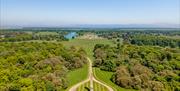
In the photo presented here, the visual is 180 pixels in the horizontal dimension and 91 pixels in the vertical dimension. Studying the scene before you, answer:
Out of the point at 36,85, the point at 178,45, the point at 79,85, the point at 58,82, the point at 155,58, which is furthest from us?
the point at 178,45

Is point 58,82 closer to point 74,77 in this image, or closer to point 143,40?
point 74,77

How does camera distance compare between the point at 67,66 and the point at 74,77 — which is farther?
the point at 67,66

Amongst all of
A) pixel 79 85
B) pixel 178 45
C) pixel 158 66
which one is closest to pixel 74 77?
pixel 79 85

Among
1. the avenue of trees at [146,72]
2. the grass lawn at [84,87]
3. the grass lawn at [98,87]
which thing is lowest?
the grass lawn at [98,87]

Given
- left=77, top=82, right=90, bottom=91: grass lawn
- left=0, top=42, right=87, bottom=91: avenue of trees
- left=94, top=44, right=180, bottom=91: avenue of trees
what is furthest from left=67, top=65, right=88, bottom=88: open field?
left=94, top=44, right=180, bottom=91: avenue of trees

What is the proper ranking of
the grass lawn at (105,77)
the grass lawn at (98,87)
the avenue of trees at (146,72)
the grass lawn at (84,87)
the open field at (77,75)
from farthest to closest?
1. the open field at (77,75)
2. the grass lawn at (105,77)
3. the avenue of trees at (146,72)
4. the grass lawn at (98,87)
5. the grass lawn at (84,87)

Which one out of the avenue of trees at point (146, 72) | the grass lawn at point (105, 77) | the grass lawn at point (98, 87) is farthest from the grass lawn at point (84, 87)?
the avenue of trees at point (146, 72)

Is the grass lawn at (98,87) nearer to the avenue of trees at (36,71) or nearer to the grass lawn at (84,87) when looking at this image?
the grass lawn at (84,87)

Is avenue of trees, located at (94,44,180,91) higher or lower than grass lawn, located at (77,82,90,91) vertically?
higher


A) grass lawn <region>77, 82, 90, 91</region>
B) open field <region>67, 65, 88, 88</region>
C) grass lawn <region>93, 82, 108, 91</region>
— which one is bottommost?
grass lawn <region>93, 82, 108, 91</region>

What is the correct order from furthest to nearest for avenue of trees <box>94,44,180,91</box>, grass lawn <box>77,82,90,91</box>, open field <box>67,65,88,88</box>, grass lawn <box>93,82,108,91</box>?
open field <box>67,65,88,88</box>
avenue of trees <box>94,44,180,91</box>
grass lawn <box>93,82,108,91</box>
grass lawn <box>77,82,90,91</box>

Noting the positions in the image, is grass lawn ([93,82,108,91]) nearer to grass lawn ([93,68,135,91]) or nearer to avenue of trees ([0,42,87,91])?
grass lawn ([93,68,135,91])
